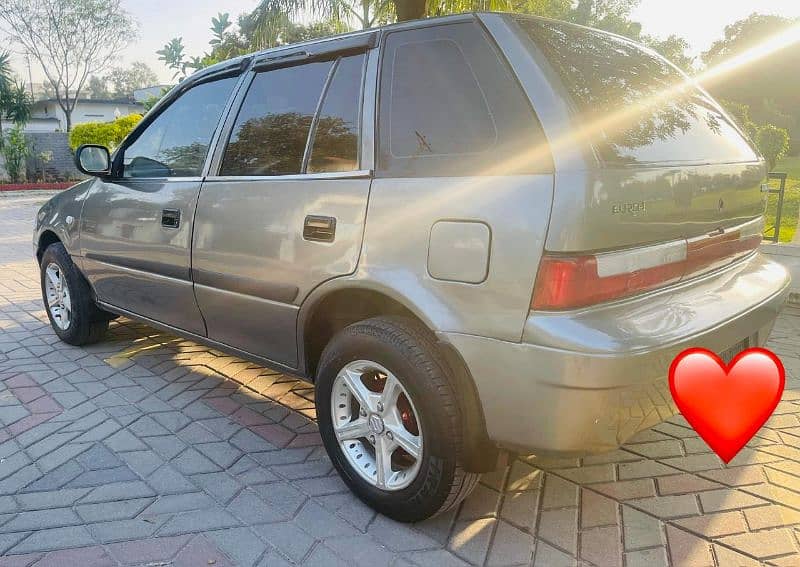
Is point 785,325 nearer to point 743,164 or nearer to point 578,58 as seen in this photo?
point 743,164

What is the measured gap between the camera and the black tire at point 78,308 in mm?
4324

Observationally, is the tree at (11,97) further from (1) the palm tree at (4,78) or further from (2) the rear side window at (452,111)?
(2) the rear side window at (452,111)

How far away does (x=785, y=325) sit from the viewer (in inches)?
194

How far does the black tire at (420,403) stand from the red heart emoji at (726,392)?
76cm

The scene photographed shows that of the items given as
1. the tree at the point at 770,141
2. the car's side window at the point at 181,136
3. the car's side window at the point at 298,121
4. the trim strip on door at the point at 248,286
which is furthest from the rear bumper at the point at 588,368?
the tree at the point at 770,141

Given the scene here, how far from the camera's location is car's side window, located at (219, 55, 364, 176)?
2609mm

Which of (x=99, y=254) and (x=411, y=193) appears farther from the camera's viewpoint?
(x=99, y=254)

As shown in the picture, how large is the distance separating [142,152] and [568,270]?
2.86 m

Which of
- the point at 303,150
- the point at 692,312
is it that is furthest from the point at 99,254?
the point at 692,312

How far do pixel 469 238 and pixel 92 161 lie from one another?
284 cm

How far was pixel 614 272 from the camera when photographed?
6.57ft

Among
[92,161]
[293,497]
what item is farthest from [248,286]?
[92,161]

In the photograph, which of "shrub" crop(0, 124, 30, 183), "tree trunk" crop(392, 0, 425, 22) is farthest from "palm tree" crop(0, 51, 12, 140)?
"tree trunk" crop(392, 0, 425, 22)

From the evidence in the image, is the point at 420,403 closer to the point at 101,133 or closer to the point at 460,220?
the point at 460,220
